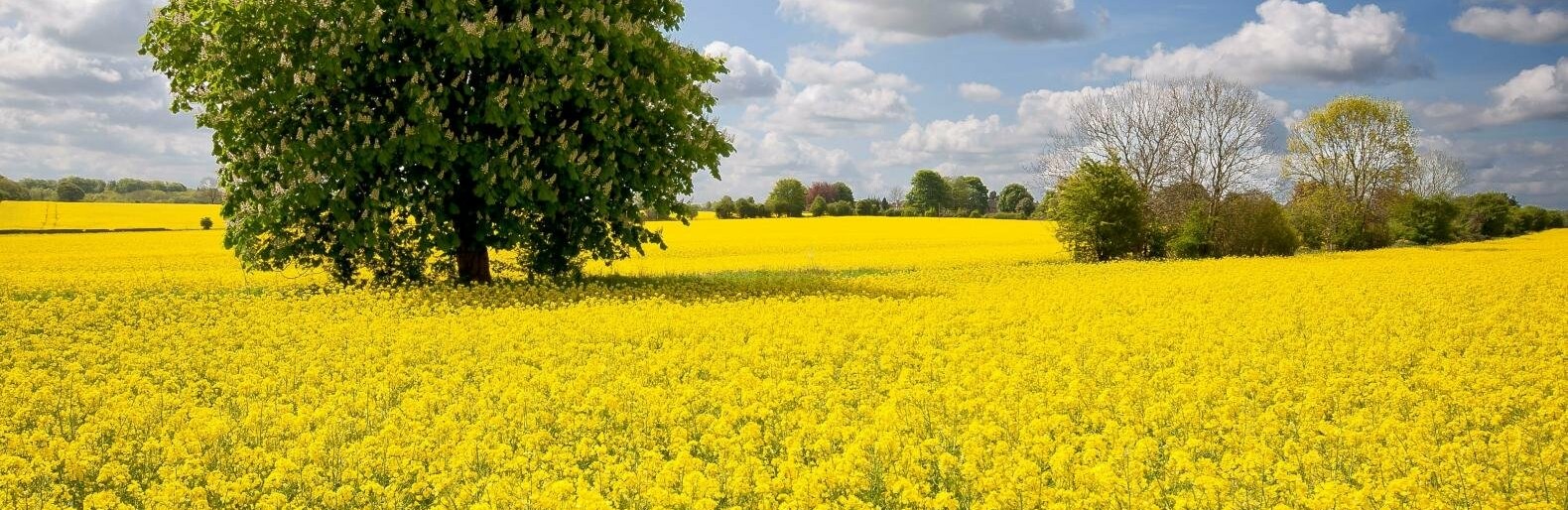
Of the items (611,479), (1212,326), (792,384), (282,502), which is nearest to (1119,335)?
(1212,326)

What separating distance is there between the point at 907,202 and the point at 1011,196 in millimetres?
13345

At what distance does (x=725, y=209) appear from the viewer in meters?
83.2

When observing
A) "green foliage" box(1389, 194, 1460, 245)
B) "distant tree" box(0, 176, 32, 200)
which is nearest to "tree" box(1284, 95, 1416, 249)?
"green foliage" box(1389, 194, 1460, 245)

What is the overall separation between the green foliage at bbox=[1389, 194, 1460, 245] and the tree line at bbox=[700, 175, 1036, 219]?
29.1m

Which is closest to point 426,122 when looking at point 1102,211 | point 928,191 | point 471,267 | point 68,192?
point 471,267

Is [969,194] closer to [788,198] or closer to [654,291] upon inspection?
[788,198]

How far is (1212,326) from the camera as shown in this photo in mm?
15195

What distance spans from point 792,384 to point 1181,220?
35960 millimetres

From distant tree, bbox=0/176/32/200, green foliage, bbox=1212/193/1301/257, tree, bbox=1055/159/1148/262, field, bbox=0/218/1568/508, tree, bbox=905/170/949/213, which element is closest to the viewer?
field, bbox=0/218/1568/508

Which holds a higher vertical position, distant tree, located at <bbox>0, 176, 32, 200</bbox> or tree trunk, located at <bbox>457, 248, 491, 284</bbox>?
distant tree, located at <bbox>0, 176, 32, 200</bbox>

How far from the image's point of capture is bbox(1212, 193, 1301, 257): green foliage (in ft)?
137

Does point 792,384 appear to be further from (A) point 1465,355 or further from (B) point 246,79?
(B) point 246,79

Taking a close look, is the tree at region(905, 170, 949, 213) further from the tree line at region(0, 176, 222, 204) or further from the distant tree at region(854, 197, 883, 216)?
the tree line at region(0, 176, 222, 204)

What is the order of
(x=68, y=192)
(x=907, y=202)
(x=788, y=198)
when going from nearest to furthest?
(x=68, y=192) < (x=788, y=198) < (x=907, y=202)
